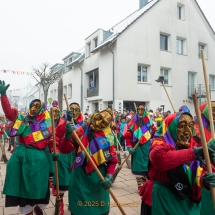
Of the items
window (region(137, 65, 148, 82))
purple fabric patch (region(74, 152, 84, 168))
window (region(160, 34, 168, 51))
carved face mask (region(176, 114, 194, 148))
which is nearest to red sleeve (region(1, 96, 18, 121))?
purple fabric patch (region(74, 152, 84, 168))

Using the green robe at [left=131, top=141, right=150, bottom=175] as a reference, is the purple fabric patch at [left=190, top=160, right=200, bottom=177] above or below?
above

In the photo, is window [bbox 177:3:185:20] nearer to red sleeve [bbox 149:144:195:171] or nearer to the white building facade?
the white building facade

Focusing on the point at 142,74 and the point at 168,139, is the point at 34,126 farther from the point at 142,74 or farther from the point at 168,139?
the point at 142,74

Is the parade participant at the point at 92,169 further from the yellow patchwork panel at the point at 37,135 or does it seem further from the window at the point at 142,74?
the window at the point at 142,74

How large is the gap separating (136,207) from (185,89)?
16.2 metres

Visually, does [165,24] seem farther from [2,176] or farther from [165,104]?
[2,176]

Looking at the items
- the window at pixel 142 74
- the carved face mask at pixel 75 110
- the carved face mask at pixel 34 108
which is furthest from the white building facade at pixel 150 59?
the carved face mask at pixel 34 108

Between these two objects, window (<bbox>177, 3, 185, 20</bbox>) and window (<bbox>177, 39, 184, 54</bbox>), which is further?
window (<bbox>177, 3, 185, 20</bbox>)

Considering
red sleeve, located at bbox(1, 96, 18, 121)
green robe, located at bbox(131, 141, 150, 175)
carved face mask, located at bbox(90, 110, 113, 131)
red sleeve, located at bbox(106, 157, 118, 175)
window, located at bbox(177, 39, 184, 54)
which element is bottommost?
green robe, located at bbox(131, 141, 150, 175)

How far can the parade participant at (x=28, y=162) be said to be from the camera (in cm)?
308

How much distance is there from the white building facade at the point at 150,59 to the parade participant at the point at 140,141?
1039 centimetres

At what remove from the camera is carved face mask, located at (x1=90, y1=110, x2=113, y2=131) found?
9.38ft

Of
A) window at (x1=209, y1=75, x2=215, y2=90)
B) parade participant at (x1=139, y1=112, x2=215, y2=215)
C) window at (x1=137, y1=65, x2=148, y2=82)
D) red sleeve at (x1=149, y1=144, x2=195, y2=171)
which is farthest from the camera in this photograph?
window at (x1=209, y1=75, x2=215, y2=90)

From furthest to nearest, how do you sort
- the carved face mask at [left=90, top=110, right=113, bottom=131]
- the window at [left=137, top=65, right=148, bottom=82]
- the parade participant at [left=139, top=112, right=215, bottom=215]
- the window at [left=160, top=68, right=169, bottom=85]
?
the window at [left=160, top=68, right=169, bottom=85], the window at [left=137, top=65, right=148, bottom=82], the carved face mask at [left=90, top=110, right=113, bottom=131], the parade participant at [left=139, top=112, right=215, bottom=215]
